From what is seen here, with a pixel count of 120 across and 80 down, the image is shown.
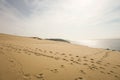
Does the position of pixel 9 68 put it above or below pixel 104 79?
above

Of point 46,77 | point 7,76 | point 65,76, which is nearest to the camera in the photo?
point 7,76

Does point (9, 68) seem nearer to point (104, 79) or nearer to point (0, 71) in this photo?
point (0, 71)

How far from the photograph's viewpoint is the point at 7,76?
3598 mm

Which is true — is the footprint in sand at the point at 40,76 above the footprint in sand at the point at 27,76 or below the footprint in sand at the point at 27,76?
below

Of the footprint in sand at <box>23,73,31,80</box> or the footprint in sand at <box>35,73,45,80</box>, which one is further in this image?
the footprint in sand at <box>35,73,45,80</box>

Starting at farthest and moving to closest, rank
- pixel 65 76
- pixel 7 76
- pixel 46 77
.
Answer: pixel 65 76 < pixel 46 77 < pixel 7 76

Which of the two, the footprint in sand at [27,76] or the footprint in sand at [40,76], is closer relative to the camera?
the footprint in sand at [27,76]

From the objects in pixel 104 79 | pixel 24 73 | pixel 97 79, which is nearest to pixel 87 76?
pixel 97 79

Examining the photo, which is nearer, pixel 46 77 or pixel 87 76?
pixel 46 77

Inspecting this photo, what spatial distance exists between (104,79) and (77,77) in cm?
116

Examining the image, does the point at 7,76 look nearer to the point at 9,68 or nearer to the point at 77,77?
the point at 9,68

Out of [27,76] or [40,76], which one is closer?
[27,76]

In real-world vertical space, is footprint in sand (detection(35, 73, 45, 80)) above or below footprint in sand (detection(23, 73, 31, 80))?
below

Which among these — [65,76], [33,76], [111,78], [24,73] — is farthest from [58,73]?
[111,78]
